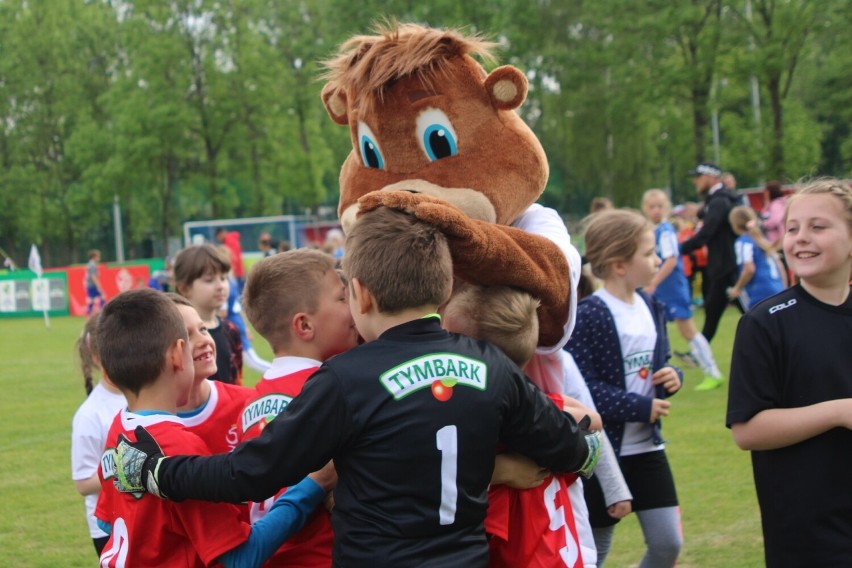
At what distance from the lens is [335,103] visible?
10.6ft

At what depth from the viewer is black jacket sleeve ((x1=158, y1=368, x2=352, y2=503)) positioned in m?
2.17

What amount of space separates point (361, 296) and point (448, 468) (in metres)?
0.47

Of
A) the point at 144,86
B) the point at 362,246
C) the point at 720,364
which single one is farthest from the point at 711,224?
the point at 144,86

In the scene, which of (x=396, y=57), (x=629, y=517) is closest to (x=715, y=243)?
(x=629, y=517)

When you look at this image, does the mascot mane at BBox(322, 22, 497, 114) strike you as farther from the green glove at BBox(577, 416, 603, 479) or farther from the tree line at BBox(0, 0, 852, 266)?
the tree line at BBox(0, 0, 852, 266)

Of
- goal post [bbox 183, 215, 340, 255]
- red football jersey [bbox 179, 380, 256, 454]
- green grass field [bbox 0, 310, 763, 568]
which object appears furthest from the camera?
goal post [bbox 183, 215, 340, 255]

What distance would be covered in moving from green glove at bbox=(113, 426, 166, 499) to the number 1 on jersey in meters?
0.69

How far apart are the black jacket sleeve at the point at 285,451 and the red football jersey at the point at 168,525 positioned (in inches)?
7.3

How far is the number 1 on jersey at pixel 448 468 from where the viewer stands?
2.22 meters

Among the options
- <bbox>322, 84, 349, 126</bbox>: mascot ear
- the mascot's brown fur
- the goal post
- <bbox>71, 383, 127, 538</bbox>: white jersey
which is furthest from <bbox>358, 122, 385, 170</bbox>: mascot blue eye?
the goal post

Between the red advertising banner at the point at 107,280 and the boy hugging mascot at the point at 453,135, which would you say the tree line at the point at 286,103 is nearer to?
the red advertising banner at the point at 107,280

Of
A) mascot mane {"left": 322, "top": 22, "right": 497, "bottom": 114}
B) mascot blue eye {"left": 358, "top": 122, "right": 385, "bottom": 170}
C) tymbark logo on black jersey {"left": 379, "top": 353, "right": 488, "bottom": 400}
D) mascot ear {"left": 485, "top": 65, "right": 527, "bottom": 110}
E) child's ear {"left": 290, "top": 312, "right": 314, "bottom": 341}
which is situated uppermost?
mascot mane {"left": 322, "top": 22, "right": 497, "bottom": 114}

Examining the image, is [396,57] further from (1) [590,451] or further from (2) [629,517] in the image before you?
(2) [629,517]

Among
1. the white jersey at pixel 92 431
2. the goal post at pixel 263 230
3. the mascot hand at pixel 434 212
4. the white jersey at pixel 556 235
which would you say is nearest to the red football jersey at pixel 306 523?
the mascot hand at pixel 434 212
